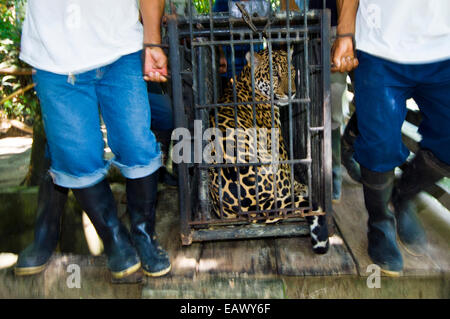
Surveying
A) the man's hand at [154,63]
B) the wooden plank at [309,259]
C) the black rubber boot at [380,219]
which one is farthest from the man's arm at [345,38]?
the wooden plank at [309,259]

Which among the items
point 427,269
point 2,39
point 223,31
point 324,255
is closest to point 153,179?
point 223,31

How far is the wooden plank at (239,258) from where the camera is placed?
75.9 inches

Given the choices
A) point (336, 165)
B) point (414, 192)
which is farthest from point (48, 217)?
point (414, 192)

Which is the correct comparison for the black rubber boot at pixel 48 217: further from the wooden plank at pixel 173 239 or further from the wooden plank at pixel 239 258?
the wooden plank at pixel 239 258

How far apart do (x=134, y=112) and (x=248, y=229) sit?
0.82 meters

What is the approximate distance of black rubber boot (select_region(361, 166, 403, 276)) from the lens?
193cm

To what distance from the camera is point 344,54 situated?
1860 millimetres

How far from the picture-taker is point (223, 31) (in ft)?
5.93

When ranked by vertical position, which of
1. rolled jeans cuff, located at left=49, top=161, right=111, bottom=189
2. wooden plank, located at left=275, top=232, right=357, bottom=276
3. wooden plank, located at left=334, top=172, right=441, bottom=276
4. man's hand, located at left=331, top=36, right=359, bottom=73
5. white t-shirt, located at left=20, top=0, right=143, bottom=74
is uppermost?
white t-shirt, located at left=20, top=0, right=143, bottom=74

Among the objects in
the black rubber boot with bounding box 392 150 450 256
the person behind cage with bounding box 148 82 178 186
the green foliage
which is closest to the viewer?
the black rubber boot with bounding box 392 150 450 256

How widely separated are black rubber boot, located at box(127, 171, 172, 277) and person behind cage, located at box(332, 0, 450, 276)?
1066 millimetres

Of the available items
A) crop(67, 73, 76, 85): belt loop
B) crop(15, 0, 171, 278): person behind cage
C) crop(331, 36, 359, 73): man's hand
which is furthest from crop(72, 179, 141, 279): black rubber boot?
crop(331, 36, 359, 73): man's hand

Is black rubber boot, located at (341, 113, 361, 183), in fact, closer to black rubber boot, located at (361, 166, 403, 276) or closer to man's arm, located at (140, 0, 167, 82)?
black rubber boot, located at (361, 166, 403, 276)

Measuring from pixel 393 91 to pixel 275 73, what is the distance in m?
0.89
